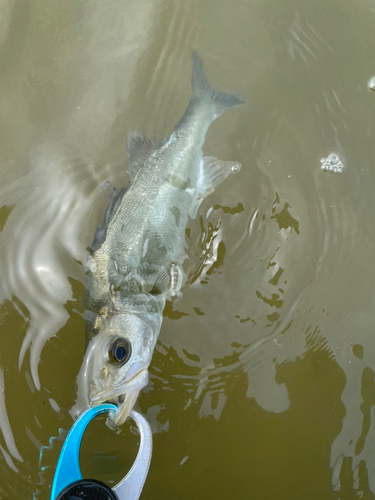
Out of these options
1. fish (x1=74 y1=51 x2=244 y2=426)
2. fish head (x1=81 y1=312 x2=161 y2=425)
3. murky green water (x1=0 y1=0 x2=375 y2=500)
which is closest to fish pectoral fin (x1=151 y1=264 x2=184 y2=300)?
fish (x1=74 y1=51 x2=244 y2=426)

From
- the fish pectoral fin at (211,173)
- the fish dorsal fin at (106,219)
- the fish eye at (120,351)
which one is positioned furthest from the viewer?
the fish pectoral fin at (211,173)

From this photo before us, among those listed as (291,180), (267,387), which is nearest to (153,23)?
(291,180)

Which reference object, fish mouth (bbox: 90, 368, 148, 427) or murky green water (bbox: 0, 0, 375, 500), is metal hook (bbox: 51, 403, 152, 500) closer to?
fish mouth (bbox: 90, 368, 148, 427)

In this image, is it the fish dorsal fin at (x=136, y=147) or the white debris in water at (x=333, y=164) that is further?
the white debris in water at (x=333, y=164)

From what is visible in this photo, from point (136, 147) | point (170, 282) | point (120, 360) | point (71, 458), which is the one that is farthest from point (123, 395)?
point (136, 147)

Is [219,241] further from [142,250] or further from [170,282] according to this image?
[142,250]

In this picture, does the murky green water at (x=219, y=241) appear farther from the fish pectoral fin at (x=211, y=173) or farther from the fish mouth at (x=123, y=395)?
the fish mouth at (x=123, y=395)

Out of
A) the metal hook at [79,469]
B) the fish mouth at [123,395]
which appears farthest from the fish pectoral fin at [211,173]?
the metal hook at [79,469]
